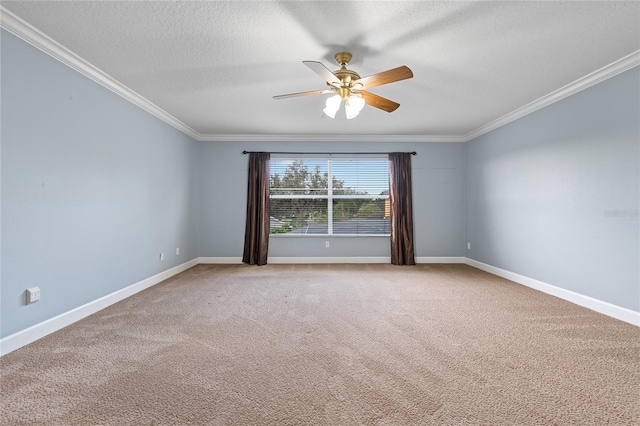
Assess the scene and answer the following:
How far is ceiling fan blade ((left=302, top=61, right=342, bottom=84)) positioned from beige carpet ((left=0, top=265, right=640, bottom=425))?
2119mm

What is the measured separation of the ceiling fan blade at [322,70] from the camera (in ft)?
6.58

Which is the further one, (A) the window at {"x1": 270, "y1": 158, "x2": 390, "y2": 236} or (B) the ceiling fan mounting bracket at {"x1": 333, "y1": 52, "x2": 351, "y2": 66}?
(A) the window at {"x1": 270, "y1": 158, "x2": 390, "y2": 236}

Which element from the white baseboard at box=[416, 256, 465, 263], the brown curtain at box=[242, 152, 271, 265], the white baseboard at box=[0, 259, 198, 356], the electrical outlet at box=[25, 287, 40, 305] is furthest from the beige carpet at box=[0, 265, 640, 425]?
the white baseboard at box=[416, 256, 465, 263]

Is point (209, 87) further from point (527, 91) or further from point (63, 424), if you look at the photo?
point (527, 91)

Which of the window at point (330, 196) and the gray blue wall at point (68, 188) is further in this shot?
the window at point (330, 196)

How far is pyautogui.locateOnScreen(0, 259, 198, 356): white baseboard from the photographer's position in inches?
79.1

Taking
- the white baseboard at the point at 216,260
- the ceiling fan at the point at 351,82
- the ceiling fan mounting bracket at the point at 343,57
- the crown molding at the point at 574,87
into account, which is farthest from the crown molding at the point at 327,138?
the ceiling fan mounting bracket at the point at 343,57

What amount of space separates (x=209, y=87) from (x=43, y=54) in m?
1.34

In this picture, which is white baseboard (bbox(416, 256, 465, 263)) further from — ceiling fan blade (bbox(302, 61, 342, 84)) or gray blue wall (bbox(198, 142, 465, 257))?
ceiling fan blade (bbox(302, 61, 342, 84))

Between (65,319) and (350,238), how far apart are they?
4.06m

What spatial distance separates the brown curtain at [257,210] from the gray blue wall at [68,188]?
1.54 metres

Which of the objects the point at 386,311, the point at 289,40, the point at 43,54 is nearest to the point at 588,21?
the point at 289,40

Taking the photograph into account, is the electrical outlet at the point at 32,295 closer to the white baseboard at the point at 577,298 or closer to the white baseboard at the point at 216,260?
the white baseboard at the point at 216,260

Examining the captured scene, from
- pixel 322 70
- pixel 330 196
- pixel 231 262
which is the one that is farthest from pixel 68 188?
pixel 330 196
